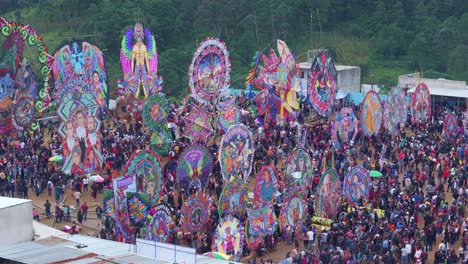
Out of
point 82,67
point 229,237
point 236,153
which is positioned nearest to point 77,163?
point 236,153

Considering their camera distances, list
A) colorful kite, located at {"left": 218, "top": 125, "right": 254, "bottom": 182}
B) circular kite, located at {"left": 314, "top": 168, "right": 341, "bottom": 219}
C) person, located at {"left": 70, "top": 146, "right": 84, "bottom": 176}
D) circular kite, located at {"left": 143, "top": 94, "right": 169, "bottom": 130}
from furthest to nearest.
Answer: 1. circular kite, located at {"left": 143, "top": 94, "right": 169, "bottom": 130}
2. person, located at {"left": 70, "top": 146, "right": 84, "bottom": 176}
3. colorful kite, located at {"left": 218, "top": 125, "right": 254, "bottom": 182}
4. circular kite, located at {"left": 314, "top": 168, "right": 341, "bottom": 219}

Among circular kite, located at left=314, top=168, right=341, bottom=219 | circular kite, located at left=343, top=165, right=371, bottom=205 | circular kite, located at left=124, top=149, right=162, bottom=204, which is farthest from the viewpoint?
circular kite, located at left=343, top=165, right=371, bottom=205

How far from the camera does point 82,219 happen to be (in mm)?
32688

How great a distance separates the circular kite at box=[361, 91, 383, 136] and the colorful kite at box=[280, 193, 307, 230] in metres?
11.8

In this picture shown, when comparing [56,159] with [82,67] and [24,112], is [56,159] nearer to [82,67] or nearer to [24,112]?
[24,112]

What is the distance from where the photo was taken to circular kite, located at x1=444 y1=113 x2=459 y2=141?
43.3 metres

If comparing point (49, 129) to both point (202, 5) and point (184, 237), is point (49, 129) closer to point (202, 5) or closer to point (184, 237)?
point (184, 237)

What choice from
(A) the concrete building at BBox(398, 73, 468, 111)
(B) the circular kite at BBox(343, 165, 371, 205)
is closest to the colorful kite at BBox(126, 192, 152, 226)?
(B) the circular kite at BBox(343, 165, 371, 205)

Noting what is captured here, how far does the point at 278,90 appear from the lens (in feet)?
147

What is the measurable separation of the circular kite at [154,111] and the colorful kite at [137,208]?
974 cm

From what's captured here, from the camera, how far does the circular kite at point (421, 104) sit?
48.2 metres

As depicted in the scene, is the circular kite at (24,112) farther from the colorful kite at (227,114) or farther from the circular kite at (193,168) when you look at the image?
the circular kite at (193,168)

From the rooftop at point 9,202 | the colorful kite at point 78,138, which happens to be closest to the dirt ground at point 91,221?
the colorful kite at point 78,138

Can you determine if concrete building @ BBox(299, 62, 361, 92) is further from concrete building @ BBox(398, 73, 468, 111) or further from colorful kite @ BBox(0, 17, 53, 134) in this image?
colorful kite @ BBox(0, 17, 53, 134)
